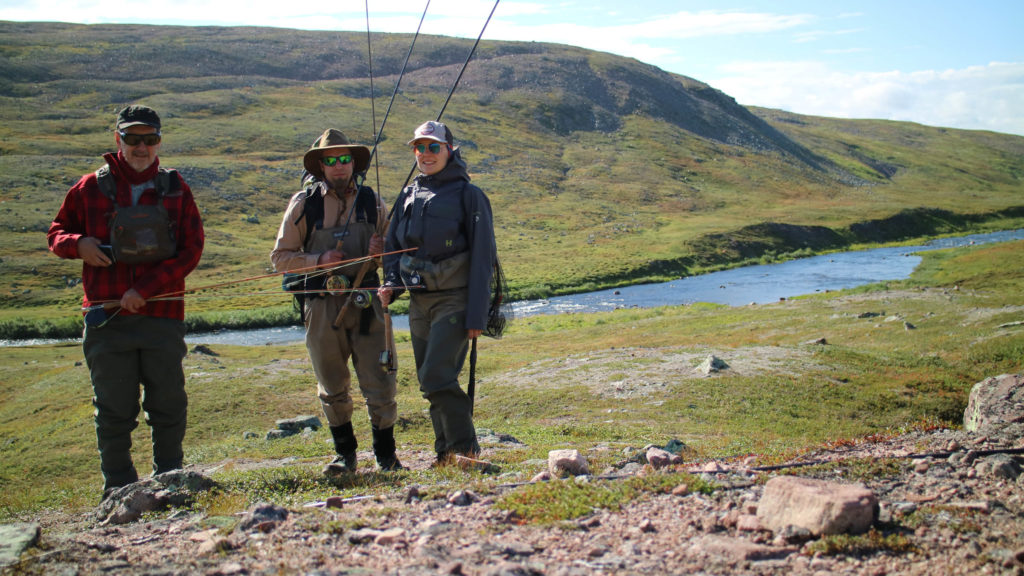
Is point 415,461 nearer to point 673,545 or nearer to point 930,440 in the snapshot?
point 673,545

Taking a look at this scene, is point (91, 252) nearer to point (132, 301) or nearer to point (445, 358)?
point (132, 301)

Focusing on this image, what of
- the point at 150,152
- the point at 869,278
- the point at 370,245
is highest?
the point at 150,152

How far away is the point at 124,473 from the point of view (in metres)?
7.34

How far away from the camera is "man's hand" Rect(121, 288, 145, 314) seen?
6.88 meters

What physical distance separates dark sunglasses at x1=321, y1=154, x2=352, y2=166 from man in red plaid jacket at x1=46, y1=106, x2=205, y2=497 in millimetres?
1411

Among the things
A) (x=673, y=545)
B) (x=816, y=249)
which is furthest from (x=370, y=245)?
(x=816, y=249)

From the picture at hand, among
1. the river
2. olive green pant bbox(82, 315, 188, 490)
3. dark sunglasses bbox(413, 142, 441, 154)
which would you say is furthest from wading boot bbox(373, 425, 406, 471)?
the river

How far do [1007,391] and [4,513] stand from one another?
40.4ft

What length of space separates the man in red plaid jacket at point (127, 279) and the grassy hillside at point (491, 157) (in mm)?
25552

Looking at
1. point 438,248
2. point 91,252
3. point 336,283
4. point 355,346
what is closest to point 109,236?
point 91,252

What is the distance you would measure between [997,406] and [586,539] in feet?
26.0

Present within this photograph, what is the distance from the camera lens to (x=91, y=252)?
272 inches

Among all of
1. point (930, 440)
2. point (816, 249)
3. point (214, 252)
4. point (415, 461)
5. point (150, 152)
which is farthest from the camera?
point (816, 249)

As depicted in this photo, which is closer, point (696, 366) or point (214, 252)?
point (696, 366)
